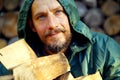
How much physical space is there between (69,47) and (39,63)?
1.70 feet

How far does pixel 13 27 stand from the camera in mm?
4543

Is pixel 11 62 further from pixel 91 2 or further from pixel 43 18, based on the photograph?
pixel 91 2

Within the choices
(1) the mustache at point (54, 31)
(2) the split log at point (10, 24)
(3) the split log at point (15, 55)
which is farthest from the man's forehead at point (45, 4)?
(2) the split log at point (10, 24)

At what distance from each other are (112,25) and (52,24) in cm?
192

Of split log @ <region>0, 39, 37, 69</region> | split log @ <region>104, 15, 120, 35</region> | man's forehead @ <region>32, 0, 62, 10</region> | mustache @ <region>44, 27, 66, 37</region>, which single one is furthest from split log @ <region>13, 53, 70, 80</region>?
split log @ <region>104, 15, 120, 35</region>

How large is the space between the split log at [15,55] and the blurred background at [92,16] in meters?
2.06

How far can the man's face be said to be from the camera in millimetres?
2684

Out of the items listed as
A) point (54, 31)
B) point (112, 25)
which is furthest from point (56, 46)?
point (112, 25)

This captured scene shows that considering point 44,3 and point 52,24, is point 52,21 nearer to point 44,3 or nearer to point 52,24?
point 52,24

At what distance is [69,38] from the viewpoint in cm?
279

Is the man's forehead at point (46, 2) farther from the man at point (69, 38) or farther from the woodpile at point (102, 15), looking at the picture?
the woodpile at point (102, 15)

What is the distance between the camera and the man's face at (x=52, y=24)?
2684mm

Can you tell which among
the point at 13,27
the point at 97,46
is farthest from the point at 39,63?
the point at 13,27

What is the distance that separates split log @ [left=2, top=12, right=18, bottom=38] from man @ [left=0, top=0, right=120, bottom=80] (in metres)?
1.65
